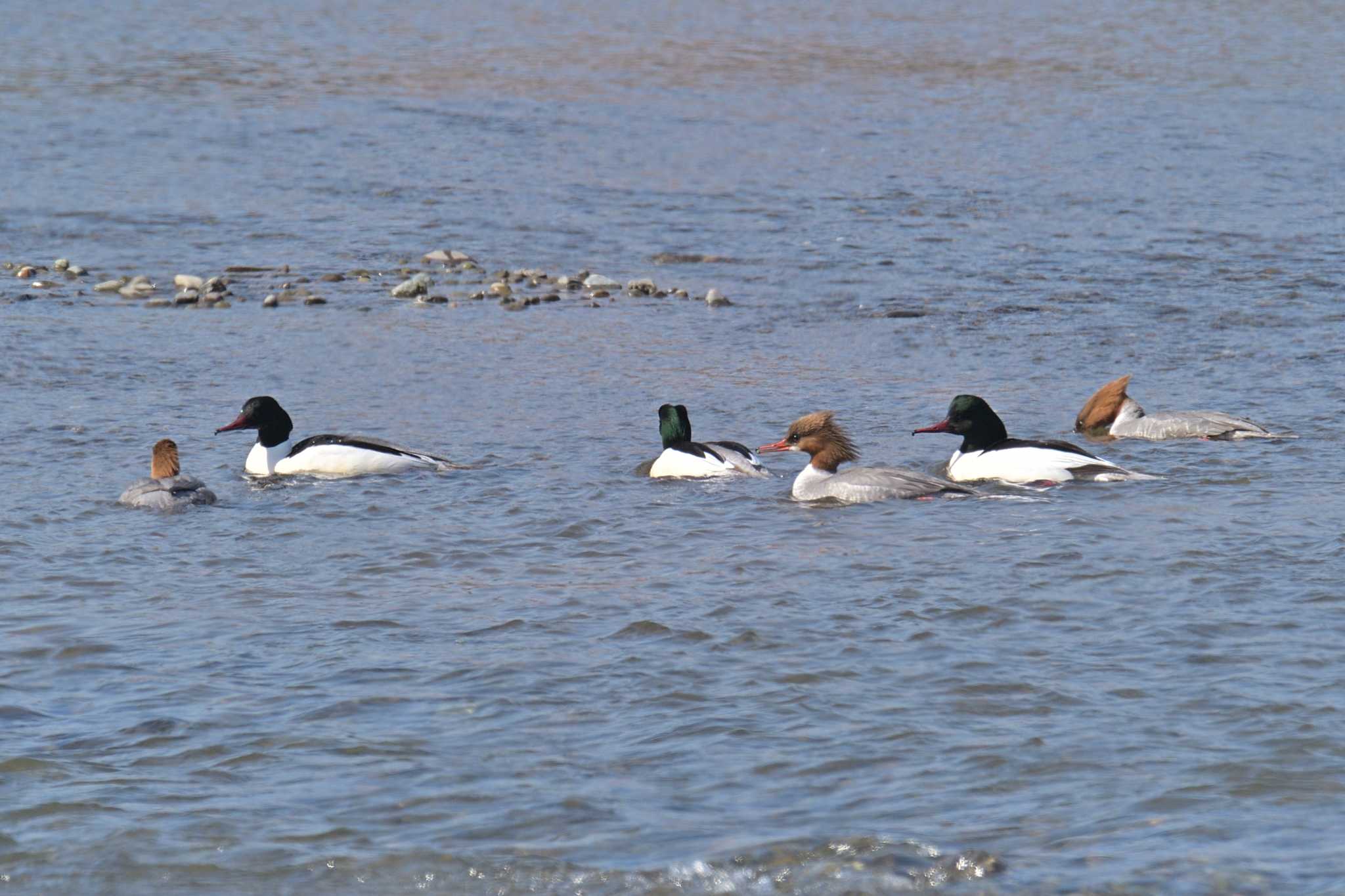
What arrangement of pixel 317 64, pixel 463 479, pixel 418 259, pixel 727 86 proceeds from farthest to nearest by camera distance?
1. pixel 317 64
2. pixel 727 86
3. pixel 418 259
4. pixel 463 479

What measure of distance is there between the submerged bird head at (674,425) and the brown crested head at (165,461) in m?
3.38

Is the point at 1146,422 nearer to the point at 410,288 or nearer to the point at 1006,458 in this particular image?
the point at 1006,458

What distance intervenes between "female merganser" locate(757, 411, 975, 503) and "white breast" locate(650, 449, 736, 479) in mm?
541

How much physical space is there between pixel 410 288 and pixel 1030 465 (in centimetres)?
858

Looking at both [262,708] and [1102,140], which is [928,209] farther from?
[262,708]

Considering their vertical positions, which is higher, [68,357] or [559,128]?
[559,128]

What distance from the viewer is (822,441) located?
41.4ft

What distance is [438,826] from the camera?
6754 mm

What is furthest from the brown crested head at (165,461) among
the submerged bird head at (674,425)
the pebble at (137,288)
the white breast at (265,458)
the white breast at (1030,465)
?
the pebble at (137,288)

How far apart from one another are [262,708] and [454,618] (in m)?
1.54

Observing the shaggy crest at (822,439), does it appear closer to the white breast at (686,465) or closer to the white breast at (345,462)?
the white breast at (686,465)

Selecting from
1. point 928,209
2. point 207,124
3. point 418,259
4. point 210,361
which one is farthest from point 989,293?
point 207,124

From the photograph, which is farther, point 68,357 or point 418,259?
point 418,259

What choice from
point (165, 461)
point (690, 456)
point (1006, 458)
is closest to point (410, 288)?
point (165, 461)
